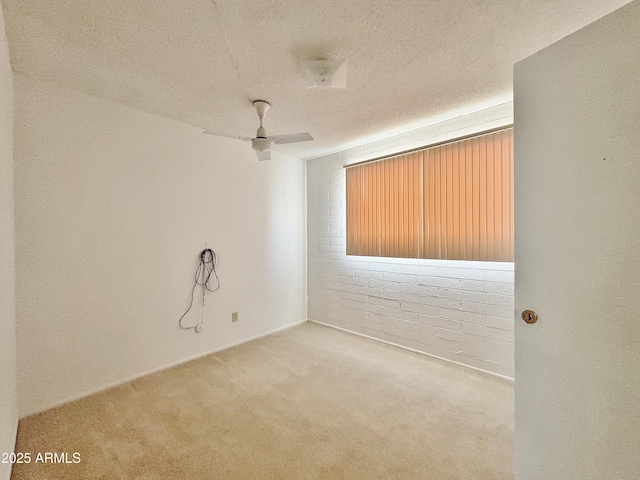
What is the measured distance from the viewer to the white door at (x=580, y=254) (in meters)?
0.84

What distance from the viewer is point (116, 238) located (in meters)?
2.23

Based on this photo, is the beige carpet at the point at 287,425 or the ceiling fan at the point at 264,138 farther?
the ceiling fan at the point at 264,138

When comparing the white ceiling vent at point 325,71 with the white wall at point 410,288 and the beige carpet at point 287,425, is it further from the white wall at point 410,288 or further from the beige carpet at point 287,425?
the beige carpet at point 287,425

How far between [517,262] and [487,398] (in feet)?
4.99

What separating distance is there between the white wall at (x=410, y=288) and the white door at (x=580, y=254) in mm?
1445

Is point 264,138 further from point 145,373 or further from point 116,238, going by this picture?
point 145,373

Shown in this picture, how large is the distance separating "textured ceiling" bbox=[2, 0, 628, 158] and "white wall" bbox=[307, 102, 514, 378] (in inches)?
32.0

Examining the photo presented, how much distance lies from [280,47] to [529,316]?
1.90m

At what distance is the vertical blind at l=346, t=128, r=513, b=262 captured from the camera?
91.4 inches

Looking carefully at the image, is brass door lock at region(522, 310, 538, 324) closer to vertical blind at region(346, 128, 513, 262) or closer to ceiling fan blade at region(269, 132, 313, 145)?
vertical blind at region(346, 128, 513, 262)

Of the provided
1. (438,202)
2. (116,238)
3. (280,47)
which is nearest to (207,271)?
(116,238)

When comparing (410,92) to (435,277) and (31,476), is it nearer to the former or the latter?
(435,277)

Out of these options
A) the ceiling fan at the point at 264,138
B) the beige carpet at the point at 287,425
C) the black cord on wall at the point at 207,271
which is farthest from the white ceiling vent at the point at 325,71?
the beige carpet at the point at 287,425

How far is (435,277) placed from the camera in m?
2.76
